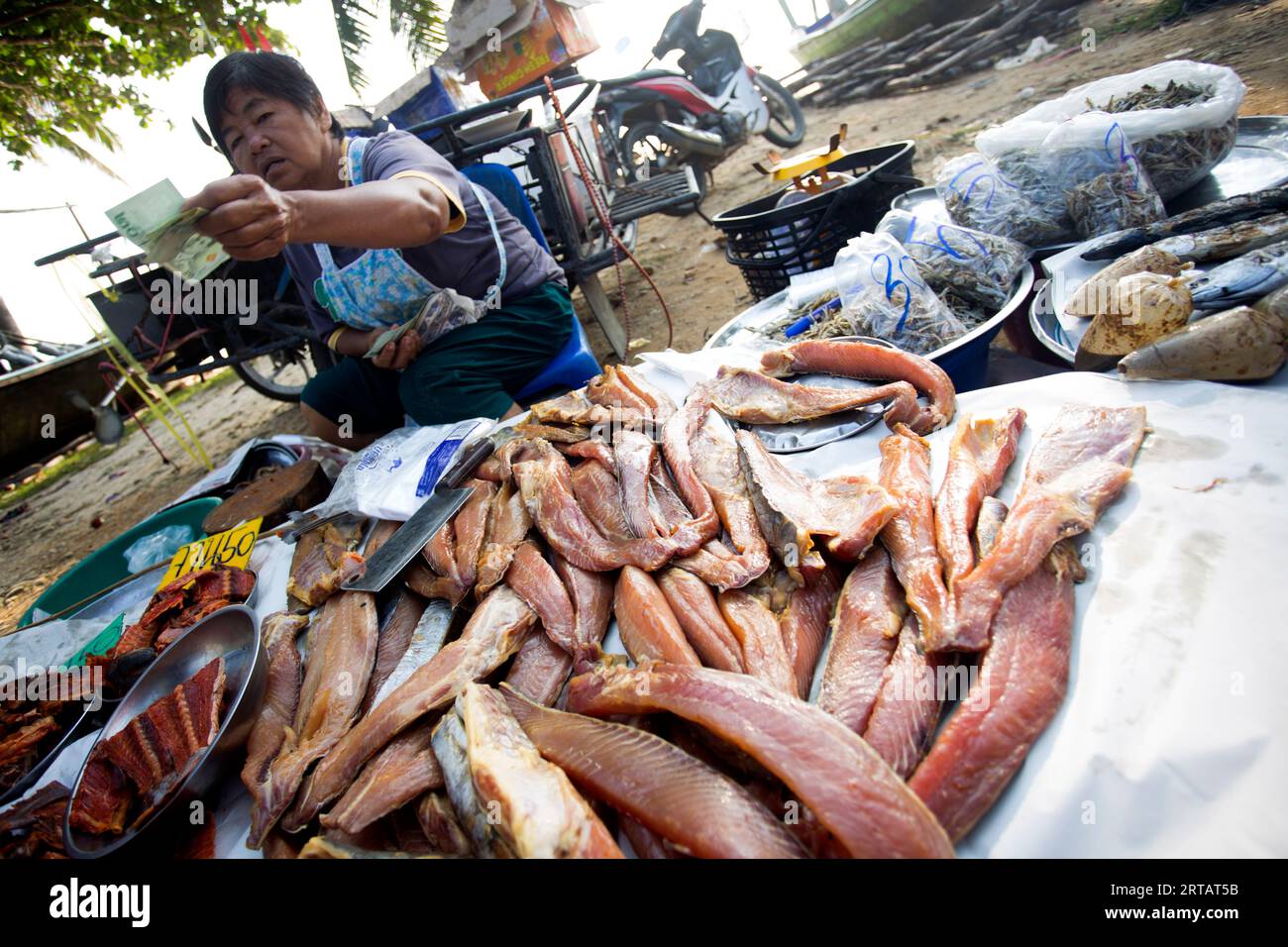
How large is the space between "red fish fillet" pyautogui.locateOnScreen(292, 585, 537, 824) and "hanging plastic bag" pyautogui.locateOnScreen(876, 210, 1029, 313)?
7.54 feet

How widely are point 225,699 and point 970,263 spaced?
3.18 m

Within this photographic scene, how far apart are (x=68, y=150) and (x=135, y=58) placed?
276 cm

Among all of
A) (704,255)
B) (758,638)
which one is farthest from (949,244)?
(704,255)

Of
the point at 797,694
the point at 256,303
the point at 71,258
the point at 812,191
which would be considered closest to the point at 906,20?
the point at 812,191

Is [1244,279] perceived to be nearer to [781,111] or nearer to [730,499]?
[730,499]

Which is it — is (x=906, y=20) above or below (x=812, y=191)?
above

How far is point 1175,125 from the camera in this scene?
263 cm

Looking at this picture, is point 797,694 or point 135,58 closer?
point 797,694

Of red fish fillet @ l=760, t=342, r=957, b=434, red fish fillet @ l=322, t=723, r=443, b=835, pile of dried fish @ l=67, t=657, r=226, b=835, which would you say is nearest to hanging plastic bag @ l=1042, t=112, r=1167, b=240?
red fish fillet @ l=760, t=342, r=957, b=434

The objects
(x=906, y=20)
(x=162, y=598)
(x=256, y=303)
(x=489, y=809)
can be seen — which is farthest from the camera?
(x=906, y=20)

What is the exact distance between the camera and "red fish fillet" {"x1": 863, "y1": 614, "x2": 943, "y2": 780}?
1190 millimetres

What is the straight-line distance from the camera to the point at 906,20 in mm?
12602

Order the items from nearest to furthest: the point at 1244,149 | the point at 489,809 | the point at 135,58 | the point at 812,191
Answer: the point at 489,809, the point at 1244,149, the point at 812,191, the point at 135,58
